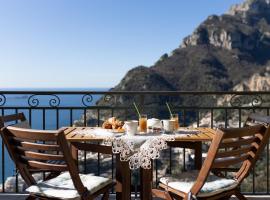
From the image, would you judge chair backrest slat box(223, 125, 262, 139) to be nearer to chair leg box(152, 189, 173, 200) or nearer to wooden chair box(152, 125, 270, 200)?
wooden chair box(152, 125, 270, 200)

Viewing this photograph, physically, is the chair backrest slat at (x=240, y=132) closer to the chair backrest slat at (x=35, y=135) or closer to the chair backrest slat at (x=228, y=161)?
the chair backrest slat at (x=228, y=161)

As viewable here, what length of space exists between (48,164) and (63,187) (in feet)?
0.82

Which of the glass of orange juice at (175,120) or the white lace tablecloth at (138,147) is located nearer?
the white lace tablecloth at (138,147)

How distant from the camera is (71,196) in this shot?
2410 millimetres

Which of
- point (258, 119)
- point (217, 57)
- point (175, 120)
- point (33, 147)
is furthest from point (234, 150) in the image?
point (217, 57)

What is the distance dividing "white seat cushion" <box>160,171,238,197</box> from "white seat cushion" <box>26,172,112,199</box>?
442mm

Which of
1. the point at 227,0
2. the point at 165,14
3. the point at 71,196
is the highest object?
the point at 227,0

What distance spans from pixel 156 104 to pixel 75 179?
1663 millimetres

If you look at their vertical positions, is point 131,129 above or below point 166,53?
below

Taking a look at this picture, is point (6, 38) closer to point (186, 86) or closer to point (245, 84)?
point (186, 86)

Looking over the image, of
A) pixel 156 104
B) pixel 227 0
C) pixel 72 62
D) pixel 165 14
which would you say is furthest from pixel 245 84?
pixel 156 104

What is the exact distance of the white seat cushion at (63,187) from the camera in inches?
96.3

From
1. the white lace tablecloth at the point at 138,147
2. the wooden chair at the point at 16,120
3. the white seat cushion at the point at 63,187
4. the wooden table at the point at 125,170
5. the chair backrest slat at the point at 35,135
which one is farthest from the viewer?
the wooden chair at the point at 16,120

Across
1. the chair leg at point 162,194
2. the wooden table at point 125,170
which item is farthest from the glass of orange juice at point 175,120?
the chair leg at point 162,194
